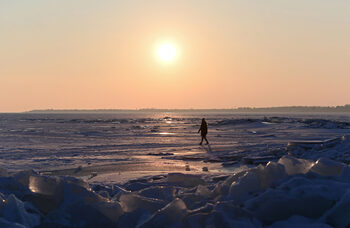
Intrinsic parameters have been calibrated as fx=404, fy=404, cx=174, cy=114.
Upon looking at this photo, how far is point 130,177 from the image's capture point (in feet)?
30.6

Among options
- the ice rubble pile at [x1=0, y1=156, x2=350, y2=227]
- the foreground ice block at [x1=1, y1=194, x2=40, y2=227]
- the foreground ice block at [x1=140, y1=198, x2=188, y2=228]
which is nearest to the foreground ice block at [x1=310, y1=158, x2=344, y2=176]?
the ice rubble pile at [x1=0, y1=156, x2=350, y2=227]

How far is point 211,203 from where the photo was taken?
502 cm

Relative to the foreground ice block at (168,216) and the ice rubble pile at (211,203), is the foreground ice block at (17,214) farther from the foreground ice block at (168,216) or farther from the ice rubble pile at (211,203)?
the foreground ice block at (168,216)

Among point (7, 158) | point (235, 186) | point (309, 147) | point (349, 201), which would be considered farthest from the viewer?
point (7, 158)

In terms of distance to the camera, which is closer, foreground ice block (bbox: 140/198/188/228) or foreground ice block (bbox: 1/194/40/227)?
foreground ice block (bbox: 140/198/188/228)

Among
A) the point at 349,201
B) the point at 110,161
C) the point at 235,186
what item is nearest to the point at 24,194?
the point at 235,186

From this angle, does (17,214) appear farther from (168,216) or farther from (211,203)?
(211,203)

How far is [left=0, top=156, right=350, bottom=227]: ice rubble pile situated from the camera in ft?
14.7

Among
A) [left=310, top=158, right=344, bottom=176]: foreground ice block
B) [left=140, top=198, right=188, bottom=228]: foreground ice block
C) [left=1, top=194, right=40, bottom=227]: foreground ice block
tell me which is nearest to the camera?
[left=140, top=198, right=188, bottom=228]: foreground ice block

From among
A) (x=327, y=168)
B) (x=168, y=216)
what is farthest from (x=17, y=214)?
(x=327, y=168)

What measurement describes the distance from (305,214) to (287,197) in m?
0.27

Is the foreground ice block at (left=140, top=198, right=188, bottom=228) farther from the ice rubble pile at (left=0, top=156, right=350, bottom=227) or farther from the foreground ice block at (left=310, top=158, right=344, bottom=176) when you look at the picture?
the foreground ice block at (left=310, top=158, right=344, bottom=176)

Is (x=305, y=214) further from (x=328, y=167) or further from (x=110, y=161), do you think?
(x=110, y=161)

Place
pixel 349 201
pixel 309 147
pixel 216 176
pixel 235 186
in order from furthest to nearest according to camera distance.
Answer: pixel 309 147 → pixel 216 176 → pixel 235 186 → pixel 349 201
